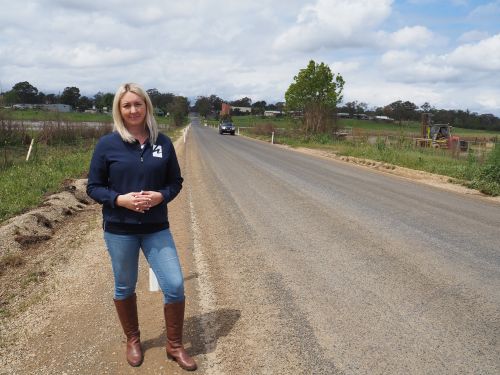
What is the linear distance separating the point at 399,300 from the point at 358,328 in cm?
85

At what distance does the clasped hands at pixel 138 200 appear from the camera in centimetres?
309

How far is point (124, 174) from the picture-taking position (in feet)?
10.5

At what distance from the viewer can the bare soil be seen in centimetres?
343

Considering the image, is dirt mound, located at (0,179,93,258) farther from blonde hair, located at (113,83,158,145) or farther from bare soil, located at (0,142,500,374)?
blonde hair, located at (113,83,158,145)

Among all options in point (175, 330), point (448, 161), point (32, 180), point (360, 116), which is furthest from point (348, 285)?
point (360, 116)

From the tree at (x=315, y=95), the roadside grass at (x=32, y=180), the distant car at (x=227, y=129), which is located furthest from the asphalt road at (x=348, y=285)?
the distant car at (x=227, y=129)

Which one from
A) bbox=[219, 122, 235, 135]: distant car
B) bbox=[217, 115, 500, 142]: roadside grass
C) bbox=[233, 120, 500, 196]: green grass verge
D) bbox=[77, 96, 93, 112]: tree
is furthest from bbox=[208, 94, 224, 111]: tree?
bbox=[233, 120, 500, 196]: green grass verge

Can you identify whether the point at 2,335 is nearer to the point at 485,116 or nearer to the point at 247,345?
the point at 247,345

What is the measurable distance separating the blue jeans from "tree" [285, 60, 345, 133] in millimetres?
34513

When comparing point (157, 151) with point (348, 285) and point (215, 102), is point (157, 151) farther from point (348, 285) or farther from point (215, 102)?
point (215, 102)

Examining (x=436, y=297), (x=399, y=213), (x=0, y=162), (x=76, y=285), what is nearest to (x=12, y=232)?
(x=76, y=285)

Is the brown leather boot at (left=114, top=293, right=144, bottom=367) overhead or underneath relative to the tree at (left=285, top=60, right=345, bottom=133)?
underneath

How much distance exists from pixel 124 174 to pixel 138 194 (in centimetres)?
22

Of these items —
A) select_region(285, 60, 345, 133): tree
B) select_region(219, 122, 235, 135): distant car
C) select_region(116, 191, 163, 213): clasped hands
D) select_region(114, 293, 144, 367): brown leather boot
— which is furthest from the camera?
select_region(219, 122, 235, 135): distant car
